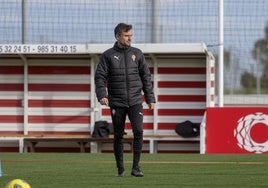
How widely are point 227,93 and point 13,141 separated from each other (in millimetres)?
5814

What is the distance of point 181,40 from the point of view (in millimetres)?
21562

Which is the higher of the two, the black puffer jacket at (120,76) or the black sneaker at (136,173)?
the black puffer jacket at (120,76)

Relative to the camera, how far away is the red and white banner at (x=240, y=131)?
755 inches

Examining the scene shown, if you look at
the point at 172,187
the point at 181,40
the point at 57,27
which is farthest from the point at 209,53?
the point at 172,187

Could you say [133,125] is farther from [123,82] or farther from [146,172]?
[146,172]

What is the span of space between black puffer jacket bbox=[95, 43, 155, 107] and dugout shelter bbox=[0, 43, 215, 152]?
9245 mm

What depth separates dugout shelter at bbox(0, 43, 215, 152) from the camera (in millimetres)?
21312

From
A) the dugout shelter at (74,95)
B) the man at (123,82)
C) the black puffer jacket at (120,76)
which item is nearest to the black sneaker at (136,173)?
the man at (123,82)

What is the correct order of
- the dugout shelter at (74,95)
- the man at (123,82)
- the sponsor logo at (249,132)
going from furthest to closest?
the dugout shelter at (74,95)
the sponsor logo at (249,132)
the man at (123,82)

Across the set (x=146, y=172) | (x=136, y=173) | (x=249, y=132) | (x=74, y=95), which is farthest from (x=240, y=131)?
(x=136, y=173)

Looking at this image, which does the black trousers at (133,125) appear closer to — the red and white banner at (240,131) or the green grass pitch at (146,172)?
the green grass pitch at (146,172)

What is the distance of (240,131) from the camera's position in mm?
19297

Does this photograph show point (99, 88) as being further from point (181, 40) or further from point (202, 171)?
point (181, 40)

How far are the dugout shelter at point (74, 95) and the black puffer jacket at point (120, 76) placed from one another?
9.24 metres
